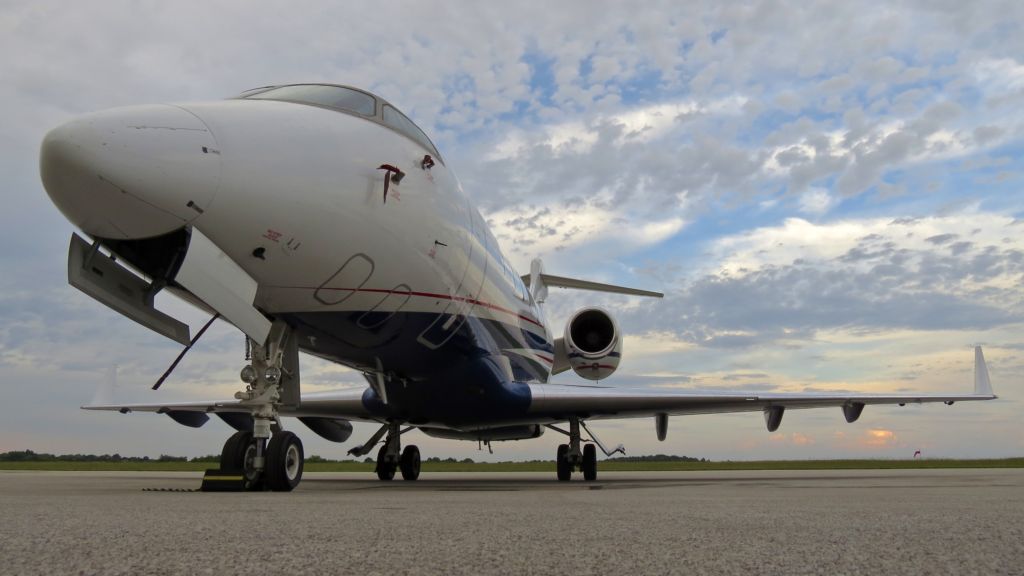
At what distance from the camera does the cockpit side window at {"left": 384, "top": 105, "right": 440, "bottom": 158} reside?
880 centimetres

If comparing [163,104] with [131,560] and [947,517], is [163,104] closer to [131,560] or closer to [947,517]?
[131,560]

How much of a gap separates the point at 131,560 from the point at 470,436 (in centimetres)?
1390

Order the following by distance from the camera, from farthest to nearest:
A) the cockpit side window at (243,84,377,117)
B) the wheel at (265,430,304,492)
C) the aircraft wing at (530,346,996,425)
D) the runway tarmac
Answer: the aircraft wing at (530,346,996,425) < the cockpit side window at (243,84,377,117) < the wheel at (265,430,304,492) < the runway tarmac

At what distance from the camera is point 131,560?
2518 millimetres

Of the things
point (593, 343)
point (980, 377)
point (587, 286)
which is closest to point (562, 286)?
point (587, 286)

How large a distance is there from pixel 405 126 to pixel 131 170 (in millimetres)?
3699

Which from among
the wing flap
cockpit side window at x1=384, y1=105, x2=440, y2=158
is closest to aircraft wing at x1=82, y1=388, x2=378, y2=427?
the wing flap

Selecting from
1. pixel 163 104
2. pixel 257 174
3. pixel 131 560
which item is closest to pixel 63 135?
pixel 163 104

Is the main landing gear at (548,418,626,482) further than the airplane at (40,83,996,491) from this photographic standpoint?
Yes

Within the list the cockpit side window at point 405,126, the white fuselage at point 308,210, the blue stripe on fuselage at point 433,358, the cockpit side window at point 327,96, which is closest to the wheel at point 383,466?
the blue stripe on fuselage at point 433,358

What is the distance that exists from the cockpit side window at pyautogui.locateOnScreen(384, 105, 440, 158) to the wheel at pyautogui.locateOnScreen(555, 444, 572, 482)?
25.5 ft

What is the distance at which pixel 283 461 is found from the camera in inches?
277

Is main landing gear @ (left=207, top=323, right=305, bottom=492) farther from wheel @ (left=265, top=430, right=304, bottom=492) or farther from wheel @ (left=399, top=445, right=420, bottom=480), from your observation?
wheel @ (left=399, top=445, right=420, bottom=480)

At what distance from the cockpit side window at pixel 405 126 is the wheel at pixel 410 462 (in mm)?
8168
